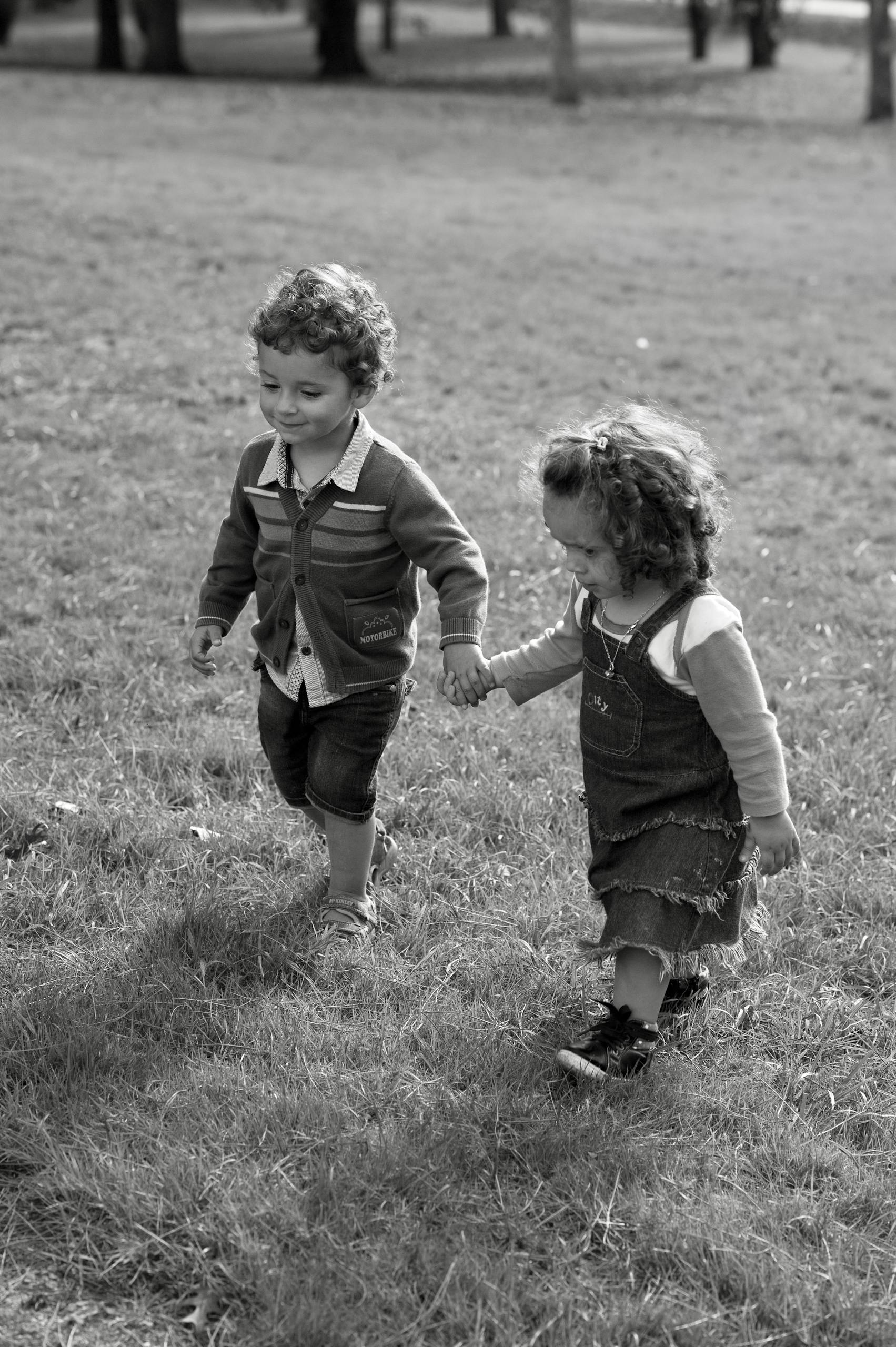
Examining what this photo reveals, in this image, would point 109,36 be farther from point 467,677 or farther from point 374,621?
point 467,677

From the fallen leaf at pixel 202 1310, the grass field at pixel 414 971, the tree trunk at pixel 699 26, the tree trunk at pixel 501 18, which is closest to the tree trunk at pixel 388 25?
the tree trunk at pixel 501 18

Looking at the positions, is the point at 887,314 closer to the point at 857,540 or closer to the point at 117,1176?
the point at 857,540

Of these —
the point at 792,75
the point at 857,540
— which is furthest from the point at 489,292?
the point at 792,75

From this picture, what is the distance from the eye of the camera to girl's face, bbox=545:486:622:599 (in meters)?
2.89

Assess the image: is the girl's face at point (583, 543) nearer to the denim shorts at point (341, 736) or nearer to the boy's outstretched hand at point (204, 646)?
the denim shorts at point (341, 736)

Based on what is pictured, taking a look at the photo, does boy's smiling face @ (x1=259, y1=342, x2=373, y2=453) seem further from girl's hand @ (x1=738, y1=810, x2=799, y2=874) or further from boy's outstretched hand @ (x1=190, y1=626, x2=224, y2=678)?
girl's hand @ (x1=738, y1=810, x2=799, y2=874)

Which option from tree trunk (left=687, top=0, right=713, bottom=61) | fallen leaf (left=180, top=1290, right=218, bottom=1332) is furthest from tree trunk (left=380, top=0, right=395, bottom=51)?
fallen leaf (left=180, top=1290, right=218, bottom=1332)

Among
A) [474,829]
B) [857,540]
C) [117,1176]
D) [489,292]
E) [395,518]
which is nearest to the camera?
[117,1176]

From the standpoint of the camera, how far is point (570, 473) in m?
2.87

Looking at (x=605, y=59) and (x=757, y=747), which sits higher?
(x=605, y=59)

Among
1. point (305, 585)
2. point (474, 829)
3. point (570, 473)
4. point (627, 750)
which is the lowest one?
point (474, 829)

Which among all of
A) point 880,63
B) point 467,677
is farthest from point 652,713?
point 880,63

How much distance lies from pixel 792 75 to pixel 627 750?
42631 millimetres

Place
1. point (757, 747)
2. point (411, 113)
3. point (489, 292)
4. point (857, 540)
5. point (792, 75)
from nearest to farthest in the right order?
point (757, 747), point (857, 540), point (489, 292), point (411, 113), point (792, 75)
